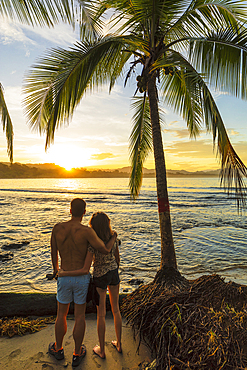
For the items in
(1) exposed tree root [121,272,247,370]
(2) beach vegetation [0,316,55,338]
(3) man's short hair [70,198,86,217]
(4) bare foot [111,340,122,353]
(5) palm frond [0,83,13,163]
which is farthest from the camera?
(5) palm frond [0,83,13,163]

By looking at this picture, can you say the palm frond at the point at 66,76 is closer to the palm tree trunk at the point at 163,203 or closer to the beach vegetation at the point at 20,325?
the palm tree trunk at the point at 163,203

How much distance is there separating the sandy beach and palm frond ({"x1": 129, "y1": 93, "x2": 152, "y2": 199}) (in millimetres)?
3957

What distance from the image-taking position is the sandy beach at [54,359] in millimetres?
2674

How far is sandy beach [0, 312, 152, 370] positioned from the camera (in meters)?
2.67

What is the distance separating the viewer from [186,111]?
20.5 feet

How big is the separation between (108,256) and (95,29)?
5.63 m

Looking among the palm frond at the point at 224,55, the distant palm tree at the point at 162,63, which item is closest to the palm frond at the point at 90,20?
the distant palm tree at the point at 162,63

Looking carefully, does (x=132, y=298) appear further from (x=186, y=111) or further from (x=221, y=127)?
(x=186, y=111)

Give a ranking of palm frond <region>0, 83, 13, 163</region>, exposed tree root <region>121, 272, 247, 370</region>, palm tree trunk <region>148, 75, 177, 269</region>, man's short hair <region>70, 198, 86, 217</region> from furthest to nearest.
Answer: palm frond <region>0, 83, 13, 163</region> < palm tree trunk <region>148, 75, 177, 269</region> < man's short hair <region>70, 198, 86, 217</region> < exposed tree root <region>121, 272, 247, 370</region>

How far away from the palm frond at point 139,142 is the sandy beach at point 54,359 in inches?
156

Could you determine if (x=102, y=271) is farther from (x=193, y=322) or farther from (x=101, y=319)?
(x=193, y=322)

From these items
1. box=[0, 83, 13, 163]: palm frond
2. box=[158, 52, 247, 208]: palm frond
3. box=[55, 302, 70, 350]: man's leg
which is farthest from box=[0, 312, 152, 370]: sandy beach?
box=[0, 83, 13, 163]: palm frond

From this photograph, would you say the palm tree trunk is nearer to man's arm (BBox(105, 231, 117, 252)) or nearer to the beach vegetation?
man's arm (BBox(105, 231, 117, 252))

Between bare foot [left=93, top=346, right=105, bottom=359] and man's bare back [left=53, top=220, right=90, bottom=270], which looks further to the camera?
bare foot [left=93, top=346, right=105, bottom=359]
